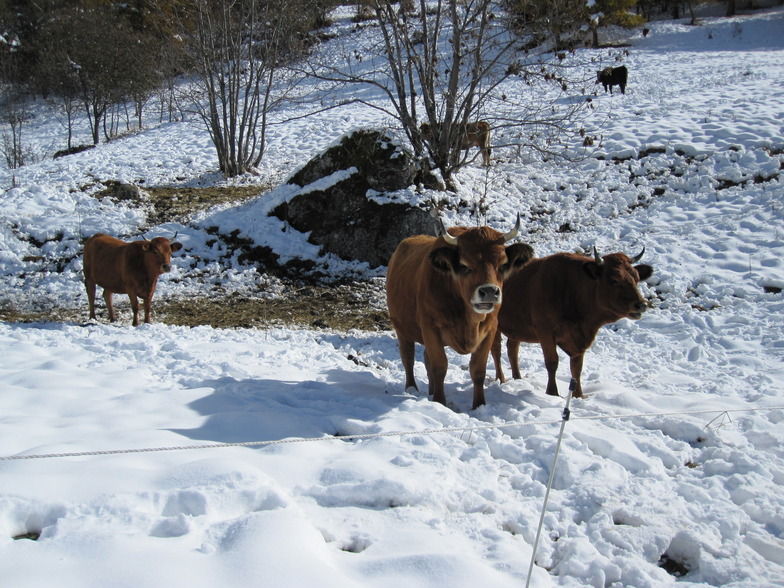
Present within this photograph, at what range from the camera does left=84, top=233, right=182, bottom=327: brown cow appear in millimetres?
9031

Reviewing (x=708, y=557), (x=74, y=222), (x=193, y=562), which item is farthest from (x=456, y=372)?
(x=74, y=222)

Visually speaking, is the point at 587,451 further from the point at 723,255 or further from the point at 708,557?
the point at 723,255

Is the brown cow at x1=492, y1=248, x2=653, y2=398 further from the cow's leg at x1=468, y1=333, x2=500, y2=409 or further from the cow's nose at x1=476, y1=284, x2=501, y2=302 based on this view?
the cow's nose at x1=476, y1=284, x2=501, y2=302

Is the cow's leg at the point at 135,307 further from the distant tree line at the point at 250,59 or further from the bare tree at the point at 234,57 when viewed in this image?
the bare tree at the point at 234,57

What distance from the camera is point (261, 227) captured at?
1231cm

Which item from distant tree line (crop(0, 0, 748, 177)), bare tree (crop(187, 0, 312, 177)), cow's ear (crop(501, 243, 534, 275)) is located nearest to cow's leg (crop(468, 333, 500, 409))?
cow's ear (crop(501, 243, 534, 275))

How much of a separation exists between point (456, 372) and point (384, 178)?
20.6ft

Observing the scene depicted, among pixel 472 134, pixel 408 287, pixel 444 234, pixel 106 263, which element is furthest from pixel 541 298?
pixel 472 134

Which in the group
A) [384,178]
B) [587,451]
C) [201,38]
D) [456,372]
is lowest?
[456,372]

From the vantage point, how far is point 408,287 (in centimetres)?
604

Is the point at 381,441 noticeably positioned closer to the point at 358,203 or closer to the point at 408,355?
the point at 408,355

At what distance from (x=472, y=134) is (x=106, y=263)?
8397mm

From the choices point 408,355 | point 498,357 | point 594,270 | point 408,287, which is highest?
point 594,270

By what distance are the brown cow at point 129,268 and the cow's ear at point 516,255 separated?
5.88 meters
